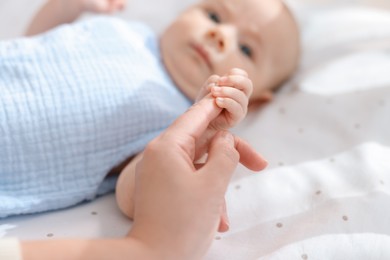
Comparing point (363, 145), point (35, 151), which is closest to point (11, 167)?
point (35, 151)

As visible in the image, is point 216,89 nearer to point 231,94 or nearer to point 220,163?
point 231,94

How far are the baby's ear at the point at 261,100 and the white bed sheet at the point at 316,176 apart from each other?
0.02m

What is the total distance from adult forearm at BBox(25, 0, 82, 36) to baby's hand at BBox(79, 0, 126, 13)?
0.05 feet

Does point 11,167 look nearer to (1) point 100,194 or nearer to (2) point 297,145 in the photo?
(1) point 100,194

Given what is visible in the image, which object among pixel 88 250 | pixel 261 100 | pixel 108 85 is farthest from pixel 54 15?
pixel 88 250

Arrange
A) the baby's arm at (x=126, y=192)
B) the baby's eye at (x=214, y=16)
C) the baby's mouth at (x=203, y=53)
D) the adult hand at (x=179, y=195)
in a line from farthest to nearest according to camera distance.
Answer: the baby's eye at (x=214, y=16)
the baby's mouth at (x=203, y=53)
the baby's arm at (x=126, y=192)
the adult hand at (x=179, y=195)

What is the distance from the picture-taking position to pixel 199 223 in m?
0.64

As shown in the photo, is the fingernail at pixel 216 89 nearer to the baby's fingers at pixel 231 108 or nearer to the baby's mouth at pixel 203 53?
the baby's fingers at pixel 231 108

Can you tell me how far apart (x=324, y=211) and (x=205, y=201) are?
278 millimetres

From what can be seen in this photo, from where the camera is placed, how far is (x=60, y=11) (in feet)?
4.13

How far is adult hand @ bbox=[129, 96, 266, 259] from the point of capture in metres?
0.64

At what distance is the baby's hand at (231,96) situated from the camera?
0.74 m

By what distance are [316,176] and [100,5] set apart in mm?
689

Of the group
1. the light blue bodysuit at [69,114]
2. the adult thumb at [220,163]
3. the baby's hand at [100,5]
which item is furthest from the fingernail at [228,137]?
the baby's hand at [100,5]
